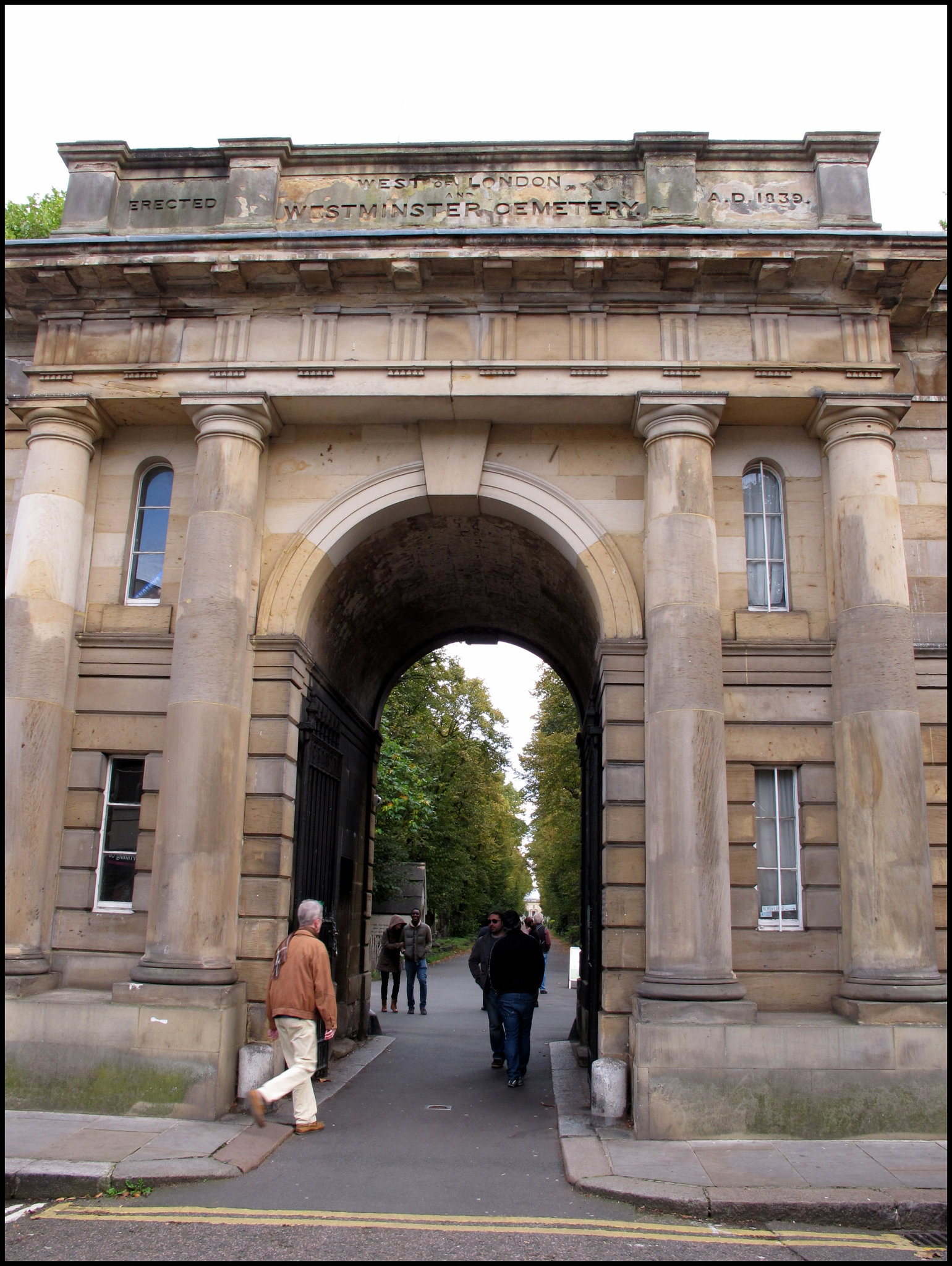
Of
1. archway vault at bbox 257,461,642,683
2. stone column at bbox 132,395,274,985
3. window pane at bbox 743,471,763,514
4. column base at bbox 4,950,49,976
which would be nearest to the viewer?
stone column at bbox 132,395,274,985

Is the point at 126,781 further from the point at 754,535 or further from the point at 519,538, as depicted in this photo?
the point at 754,535

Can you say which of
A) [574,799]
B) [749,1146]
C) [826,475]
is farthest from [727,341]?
[574,799]

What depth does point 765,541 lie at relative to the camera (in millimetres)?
10430

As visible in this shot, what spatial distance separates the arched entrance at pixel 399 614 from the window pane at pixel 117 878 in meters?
1.63

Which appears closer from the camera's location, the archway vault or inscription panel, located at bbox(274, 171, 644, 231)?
the archway vault

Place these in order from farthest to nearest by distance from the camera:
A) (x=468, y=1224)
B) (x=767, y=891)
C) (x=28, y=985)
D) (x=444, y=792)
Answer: (x=444, y=792), (x=767, y=891), (x=28, y=985), (x=468, y=1224)

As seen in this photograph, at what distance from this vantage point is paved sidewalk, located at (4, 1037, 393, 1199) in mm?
6535

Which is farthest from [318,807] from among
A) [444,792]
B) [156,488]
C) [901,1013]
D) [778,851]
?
[444,792]

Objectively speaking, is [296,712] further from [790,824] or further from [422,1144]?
[790,824]

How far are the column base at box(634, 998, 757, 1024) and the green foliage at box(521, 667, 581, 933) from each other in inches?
816

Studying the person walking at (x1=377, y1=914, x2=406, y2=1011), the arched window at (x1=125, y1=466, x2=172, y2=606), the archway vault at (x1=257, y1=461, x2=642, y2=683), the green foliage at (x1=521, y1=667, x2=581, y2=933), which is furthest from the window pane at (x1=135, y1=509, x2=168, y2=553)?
the green foliage at (x1=521, y1=667, x2=581, y2=933)

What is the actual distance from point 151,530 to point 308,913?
4.79 metres

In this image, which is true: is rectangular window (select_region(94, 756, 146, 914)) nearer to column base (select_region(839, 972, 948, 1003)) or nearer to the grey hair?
the grey hair

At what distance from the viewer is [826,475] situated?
1032cm
